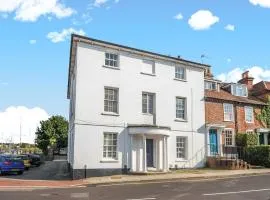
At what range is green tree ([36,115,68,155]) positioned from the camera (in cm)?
6719

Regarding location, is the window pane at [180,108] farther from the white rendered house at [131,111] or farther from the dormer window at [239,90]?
the dormer window at [239,90]

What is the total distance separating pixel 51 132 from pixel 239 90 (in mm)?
39979

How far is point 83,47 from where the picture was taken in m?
25.2

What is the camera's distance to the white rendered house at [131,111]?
2472cm

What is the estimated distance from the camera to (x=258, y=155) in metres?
31.6

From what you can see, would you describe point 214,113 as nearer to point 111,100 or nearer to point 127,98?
point 127,98

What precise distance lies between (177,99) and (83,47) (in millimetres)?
8941

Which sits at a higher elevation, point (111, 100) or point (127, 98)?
point (127, 98)

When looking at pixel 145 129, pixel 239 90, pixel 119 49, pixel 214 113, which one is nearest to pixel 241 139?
pixel 214 113

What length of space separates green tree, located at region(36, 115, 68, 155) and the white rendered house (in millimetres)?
40627

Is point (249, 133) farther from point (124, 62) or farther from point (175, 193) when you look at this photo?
point (175, 193)

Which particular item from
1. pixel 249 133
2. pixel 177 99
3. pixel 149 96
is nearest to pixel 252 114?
pixel 249 133

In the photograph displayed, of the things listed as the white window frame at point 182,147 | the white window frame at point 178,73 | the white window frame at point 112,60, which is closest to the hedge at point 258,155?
the white window frame at point 182,147

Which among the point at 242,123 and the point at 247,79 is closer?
the point at 242,123
